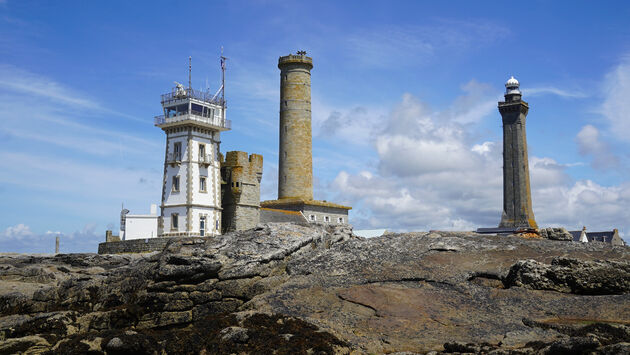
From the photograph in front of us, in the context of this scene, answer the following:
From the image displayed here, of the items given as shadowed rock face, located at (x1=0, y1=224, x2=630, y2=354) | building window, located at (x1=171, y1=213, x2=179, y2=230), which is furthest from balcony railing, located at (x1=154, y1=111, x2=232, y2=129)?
shadowed rock face, located at (x1=0, y1=224, x2=630, y2=354)

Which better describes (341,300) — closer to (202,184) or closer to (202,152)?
(202,184)

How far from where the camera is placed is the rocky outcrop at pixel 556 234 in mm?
17469

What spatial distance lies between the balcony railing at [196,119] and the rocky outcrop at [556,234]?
3825 cm

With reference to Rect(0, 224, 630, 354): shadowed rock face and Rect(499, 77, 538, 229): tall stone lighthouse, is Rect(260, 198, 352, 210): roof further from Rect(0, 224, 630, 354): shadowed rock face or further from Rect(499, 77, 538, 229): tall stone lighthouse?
Rect(0, 224, 630, 354): shadowed rock face

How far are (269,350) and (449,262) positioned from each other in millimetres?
5615

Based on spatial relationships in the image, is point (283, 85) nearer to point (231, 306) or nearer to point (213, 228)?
point (213, 228)

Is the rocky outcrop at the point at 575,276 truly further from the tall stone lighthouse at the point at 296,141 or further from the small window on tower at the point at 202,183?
the tall stone lighthouse at the point at 296,141

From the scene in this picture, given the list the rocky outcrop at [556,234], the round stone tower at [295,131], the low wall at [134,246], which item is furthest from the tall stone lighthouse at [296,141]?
the rocky outcrop at [556,234]

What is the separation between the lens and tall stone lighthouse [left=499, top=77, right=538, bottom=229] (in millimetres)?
75812

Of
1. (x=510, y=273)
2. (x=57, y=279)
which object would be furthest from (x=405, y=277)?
(x=57, y=279)

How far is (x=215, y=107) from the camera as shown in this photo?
2130 inches

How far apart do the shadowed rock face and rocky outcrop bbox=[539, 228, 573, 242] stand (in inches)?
67.7

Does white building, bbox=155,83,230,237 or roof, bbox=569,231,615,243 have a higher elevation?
white building, bbox=155,83,230,237

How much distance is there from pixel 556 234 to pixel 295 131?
136 ft
